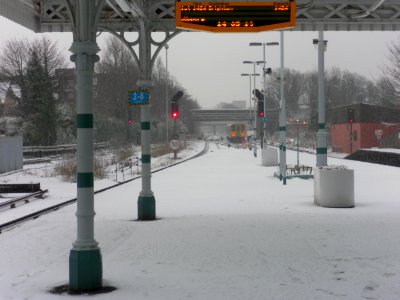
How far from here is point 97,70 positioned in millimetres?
87500

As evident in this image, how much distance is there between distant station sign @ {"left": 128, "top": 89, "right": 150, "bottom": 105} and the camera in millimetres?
13234

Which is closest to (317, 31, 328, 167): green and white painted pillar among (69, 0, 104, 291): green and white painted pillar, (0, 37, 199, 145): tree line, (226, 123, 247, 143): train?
(69, 0, 104, 291): green and white painted pillar

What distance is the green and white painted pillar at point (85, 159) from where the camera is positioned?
24.1ft

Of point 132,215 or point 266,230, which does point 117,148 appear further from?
point 266,230

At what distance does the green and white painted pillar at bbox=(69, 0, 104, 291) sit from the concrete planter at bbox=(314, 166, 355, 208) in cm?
898

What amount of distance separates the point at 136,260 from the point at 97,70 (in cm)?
8099

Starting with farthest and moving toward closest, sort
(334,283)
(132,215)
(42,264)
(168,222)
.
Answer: (132,215)
(168,222)
(42,264)
(334,283)

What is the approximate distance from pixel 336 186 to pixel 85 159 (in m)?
9.26

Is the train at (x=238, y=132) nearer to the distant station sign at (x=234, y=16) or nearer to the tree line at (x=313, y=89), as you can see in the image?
the tree line at (x=313, y=89)

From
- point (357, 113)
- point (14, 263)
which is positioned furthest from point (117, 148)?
point (14, 263)

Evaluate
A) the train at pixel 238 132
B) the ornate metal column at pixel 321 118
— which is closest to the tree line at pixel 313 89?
the train at pixel 238 132

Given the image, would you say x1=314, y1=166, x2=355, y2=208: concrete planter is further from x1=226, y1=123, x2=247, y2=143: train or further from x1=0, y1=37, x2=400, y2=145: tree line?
x1=226, y1=123, x2=247, y2=143: train

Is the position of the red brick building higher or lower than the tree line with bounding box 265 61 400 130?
lower

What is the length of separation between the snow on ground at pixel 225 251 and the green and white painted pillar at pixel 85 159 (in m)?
0.41
